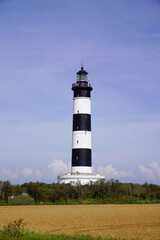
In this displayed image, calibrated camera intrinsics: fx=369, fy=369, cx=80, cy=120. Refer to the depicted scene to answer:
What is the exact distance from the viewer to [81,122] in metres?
40.8

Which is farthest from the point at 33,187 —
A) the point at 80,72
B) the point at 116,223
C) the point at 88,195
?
the point at 116,223

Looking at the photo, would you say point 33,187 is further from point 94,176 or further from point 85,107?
point 85,107

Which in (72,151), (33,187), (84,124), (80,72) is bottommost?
(33,187)

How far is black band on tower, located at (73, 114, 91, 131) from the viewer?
40656mm

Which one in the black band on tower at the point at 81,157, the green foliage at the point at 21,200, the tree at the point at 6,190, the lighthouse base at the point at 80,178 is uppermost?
the black band on tower at the point at 81,157

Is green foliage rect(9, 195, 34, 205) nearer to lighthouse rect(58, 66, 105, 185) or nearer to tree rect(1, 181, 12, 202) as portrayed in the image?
tree rect(1, 181, 12, 202)

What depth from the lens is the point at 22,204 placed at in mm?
32500

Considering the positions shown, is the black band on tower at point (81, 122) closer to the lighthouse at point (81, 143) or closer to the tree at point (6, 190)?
the lighthouse at point (81, 143)

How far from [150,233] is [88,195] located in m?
23.1

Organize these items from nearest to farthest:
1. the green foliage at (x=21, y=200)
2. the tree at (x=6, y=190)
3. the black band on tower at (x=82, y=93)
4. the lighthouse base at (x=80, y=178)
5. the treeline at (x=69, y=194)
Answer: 1. the green foliage at (x=21, y=200)
2. the treeline at (x=69, y=194)
3. the tree at (x=6, y=190)
4. the lighthouse base at (x=80, y=178)
5. the black band on tower at (x=82, y=93)

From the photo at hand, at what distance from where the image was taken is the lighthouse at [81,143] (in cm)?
4012

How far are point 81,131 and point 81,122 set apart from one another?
103cm

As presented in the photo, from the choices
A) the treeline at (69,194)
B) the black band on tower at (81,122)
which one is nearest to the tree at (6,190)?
the treeline at (69,194)

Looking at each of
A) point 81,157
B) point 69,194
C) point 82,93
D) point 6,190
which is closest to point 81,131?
point 81,157
